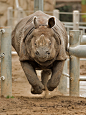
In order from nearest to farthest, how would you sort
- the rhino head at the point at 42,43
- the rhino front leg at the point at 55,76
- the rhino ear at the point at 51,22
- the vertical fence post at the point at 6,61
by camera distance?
the rhino head at the point at 42,43
the rhino ear at the point at 51,22
the vertical fence post at the point at 6,61
the rhino front leg at the point at 55,76

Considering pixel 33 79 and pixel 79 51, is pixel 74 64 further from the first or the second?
pixel 33 79

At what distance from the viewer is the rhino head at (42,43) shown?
3842 mm

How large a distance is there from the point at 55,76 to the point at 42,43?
810 millimetres

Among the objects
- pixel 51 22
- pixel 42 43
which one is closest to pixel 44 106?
pixel 42 43

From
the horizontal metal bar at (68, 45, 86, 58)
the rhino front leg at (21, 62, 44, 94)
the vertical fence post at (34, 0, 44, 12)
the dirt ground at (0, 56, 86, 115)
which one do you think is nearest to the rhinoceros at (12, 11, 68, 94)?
the rhino front leg at (21, 62, 44, 94)

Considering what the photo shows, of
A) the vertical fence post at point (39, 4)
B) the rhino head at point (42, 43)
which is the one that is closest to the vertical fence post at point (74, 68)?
the rhino head at point (42, 43)

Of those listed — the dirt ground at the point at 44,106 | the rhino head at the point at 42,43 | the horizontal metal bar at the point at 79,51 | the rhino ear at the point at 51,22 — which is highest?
the rhino ear at the point at 51,22

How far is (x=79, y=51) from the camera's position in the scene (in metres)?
4.56

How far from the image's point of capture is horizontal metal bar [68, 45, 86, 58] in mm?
4504

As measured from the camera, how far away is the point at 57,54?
4.46 metres

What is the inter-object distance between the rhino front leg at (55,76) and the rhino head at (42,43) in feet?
0.80

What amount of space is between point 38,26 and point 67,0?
65.4 feet

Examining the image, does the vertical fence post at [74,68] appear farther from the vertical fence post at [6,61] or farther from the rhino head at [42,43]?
the vertical fence post at [6,61]

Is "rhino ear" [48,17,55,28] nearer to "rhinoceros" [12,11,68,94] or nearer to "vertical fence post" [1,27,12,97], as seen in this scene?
"rhinoceros" [12,11,68,94]
